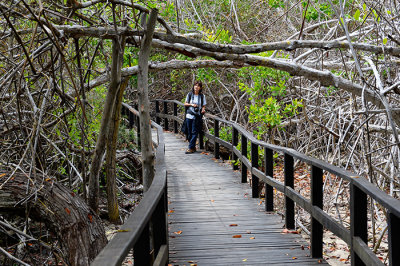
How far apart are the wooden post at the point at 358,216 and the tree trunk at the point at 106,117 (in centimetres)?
269

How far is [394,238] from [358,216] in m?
0.74

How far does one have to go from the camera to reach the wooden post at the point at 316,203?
15.7ft

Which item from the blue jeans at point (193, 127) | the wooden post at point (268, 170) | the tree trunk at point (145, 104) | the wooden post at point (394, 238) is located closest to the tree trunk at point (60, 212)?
the tree trunk at point (145, 104)

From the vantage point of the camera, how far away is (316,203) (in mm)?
4867

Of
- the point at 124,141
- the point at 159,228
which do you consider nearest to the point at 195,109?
the point at 124,141

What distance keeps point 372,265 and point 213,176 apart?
708 centimetres

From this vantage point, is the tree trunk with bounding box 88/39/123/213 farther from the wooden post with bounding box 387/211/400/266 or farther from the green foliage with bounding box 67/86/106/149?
the wooden post with bounding box 387/211/400/266

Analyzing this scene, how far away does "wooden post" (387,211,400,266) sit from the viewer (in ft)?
9.81

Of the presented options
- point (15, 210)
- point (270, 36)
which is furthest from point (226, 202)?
point (270, 36)

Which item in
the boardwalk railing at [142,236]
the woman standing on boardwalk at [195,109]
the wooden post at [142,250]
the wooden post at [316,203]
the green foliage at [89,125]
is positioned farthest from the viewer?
the woman standing on boardwalk at [195,109]

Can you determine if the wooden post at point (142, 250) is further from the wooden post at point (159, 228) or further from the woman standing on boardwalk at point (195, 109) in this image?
the woman standing on boardwalk at point (195, 109)

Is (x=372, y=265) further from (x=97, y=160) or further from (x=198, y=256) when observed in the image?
(x=97, y=160)

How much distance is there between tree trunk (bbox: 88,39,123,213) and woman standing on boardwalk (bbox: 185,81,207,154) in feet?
17.2

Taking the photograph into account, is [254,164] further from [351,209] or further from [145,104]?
[351,209]
